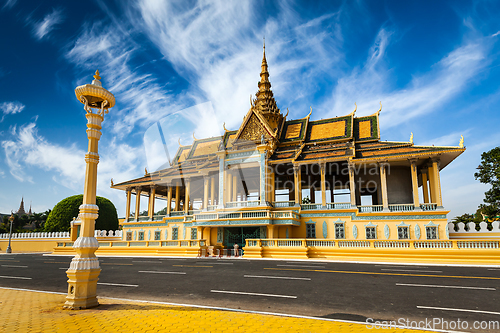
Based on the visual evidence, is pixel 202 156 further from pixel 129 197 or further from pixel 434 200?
pixel 434 200

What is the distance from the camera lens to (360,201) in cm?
3150

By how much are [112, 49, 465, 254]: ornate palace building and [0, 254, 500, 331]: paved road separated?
1258 centimetres

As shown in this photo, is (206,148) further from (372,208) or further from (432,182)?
(432,182)

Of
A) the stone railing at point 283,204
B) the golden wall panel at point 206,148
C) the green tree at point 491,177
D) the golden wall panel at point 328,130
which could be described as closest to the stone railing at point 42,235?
the golden wall panel at point 206,148

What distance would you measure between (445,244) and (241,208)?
1527 cm

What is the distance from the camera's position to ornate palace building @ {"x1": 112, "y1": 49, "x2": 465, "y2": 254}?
25.5 metres

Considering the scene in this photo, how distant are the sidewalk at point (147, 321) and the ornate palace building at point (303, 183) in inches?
743

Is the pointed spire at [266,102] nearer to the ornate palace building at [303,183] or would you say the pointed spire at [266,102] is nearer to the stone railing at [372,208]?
the ornate palace building at [303,183]

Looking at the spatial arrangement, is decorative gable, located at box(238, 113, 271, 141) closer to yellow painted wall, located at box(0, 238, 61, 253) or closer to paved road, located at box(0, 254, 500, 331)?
paved road, located at box(0, 254, 500, 331)

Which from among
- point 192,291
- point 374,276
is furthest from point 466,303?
point 192,291

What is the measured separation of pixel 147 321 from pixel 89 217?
305cm

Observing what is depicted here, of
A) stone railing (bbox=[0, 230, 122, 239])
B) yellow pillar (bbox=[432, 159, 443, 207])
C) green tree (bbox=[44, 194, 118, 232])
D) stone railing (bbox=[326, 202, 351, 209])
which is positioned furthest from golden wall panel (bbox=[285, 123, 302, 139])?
green tree (bbox=[44, 194, 118, 232])

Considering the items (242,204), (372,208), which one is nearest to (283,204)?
(242,204)

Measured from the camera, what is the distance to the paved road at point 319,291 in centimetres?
705
